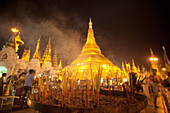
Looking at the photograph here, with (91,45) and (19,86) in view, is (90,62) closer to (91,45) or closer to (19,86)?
(91,45)

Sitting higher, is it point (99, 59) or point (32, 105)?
point (99, 59)

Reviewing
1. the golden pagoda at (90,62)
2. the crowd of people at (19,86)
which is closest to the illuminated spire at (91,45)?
the golden pagoda at (90,62)

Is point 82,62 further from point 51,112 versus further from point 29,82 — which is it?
point 51,112

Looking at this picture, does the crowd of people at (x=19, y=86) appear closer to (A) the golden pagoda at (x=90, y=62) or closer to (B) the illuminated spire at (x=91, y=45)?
(A) the golden pagoda at (x=90, y=62)

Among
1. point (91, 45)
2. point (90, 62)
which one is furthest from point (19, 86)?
point (91, 45)

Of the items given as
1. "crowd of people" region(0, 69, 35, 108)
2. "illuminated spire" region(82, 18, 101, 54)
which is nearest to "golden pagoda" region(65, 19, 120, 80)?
"illuminated spire" region(82, 18, 101, 54)

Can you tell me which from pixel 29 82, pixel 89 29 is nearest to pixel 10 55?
pixel 29 82

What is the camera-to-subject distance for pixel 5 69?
11.4 meters

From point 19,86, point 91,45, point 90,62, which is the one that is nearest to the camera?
point 19,86

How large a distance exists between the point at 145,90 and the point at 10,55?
14859 mm

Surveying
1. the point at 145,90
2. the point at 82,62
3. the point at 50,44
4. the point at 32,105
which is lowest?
the point at 145,90

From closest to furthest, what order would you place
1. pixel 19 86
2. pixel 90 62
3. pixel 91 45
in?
pixel 19 86 → pixel 90 62 → pixel 91 45

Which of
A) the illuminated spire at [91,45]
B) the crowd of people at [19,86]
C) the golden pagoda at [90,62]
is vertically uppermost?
the illuminated spire at [91,45]

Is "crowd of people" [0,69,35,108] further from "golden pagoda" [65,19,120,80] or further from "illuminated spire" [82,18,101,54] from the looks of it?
"illuminated spire" [82,18,101,54]
